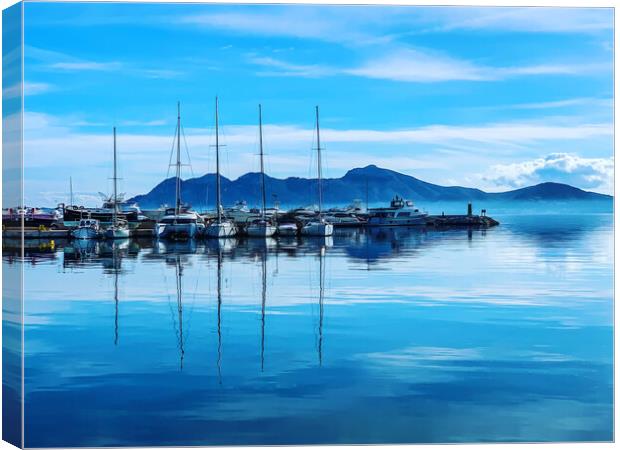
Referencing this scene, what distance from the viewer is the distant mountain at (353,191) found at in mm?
14266

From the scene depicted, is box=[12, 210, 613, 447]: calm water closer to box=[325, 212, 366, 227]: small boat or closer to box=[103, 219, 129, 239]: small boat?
box=[103, 219, 129, 239]: small boat

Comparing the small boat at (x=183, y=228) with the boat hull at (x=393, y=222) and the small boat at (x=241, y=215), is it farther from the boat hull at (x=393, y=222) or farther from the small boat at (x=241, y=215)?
the boat hull at (x=393, y=222)

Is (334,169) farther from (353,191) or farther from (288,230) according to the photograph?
(288,230)

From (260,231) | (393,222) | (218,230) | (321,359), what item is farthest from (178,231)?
(321,359)

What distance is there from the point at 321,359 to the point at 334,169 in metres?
9.12

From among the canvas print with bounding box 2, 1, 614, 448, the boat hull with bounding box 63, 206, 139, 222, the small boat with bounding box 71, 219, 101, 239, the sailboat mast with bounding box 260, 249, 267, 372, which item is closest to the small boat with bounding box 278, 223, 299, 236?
the boat hull with bounding box 63, 206, 139, 222

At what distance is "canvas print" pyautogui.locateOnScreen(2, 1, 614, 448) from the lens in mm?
7934

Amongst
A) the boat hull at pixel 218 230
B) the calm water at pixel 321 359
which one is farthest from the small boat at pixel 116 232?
the calm water at pixel 321 359

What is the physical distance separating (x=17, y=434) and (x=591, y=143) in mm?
Result: 7337

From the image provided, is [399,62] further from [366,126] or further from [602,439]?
[602,439]

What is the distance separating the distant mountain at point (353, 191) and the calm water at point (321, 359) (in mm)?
1602

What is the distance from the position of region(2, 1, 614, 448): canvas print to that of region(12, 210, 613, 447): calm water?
3cm

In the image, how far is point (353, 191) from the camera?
2402cm

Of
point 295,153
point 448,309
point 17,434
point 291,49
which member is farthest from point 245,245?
point 17,434
